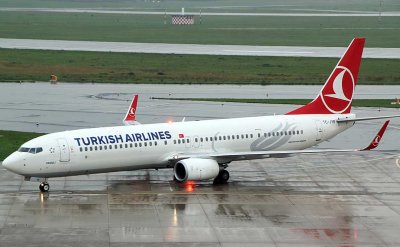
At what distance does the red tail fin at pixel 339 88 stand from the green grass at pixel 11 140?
1946 centimetres

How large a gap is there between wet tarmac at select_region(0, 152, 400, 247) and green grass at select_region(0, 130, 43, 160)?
7729mm

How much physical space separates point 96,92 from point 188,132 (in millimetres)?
44346

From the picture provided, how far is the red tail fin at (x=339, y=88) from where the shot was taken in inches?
2303

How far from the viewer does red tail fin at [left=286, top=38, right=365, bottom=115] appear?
58.5 metres

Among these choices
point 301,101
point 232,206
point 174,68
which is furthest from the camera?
point 174,68

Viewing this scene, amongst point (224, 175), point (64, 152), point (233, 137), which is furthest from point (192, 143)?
point (64, 152)

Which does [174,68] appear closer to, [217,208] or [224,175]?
[224,175]

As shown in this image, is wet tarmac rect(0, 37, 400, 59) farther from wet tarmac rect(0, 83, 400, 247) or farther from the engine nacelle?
the engine nacelle

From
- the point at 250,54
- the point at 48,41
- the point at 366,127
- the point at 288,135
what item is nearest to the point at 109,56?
the point at 250,54

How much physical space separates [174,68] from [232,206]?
72.3 m

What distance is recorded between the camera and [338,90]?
5906 centimetres

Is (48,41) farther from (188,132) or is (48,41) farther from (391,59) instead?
(188,132)

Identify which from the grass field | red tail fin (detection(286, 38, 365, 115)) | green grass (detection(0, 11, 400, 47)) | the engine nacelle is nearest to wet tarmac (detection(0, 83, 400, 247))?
the engine nacelle

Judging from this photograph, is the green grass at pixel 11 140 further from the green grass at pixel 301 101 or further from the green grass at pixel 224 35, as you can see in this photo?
the green grass at pixel 224 35
